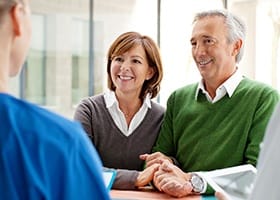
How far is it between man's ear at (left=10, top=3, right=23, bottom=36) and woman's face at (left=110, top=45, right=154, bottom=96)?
1.37 m

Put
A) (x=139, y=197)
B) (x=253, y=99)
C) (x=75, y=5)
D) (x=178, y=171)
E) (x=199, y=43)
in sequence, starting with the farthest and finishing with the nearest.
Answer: (x=75, y=5)
(x=199, y=43)
(x=253, y=99)
(x=178, y=171)
(x=139, y=197)

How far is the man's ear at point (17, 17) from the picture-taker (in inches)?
30.0

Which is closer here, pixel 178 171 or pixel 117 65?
pixel 178 171

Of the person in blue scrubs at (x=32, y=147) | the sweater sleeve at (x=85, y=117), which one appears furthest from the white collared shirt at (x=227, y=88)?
the person in blue scrubs at (x=32, y=147)

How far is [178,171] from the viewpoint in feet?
5.80

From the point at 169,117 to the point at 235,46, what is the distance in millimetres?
408

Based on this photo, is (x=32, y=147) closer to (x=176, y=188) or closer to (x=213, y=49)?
(x=176, y=188)

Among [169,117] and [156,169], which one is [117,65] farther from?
[156,169]

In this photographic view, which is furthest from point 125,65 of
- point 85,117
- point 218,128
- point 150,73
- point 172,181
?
point 172,181

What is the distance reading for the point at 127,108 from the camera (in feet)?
7.15

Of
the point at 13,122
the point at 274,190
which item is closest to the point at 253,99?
the point at 274,190

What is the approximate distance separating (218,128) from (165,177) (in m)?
0.32

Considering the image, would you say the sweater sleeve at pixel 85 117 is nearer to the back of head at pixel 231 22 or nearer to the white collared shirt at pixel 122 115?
the white collared shirt at pixel 122 115

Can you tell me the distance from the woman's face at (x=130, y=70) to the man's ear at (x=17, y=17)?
137 centimetres
